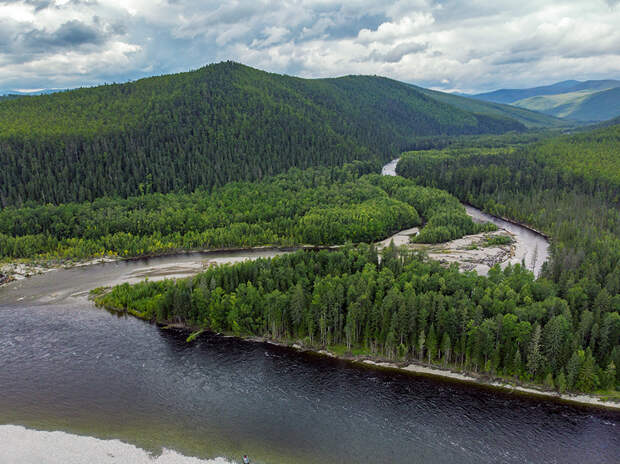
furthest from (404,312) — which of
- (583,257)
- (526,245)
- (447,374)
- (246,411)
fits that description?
(526,245)

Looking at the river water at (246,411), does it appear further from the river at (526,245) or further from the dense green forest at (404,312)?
the river at (526,245)

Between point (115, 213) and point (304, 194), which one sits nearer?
point (115, 213)

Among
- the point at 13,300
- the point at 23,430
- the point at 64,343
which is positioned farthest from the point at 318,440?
the point at 13,300

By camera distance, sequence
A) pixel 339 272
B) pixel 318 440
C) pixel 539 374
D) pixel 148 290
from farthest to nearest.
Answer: pixel 148 290 → pixel 339 272 → pixel 539 374 → pixel 318 440

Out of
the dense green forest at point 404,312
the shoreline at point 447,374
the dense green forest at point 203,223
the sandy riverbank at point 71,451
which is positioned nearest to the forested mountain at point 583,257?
the dense green forest at point 404,312

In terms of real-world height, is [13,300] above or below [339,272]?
below

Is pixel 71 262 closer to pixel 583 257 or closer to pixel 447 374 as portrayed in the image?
pixel 447 374

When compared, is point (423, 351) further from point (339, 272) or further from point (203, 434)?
point (203, 434)
